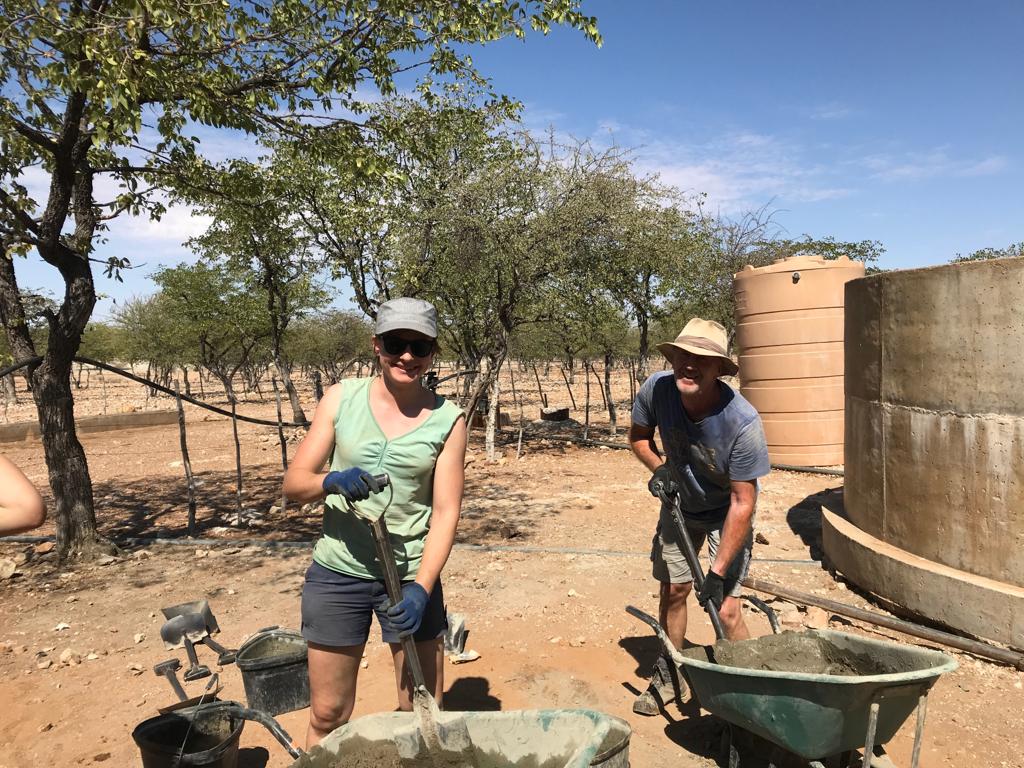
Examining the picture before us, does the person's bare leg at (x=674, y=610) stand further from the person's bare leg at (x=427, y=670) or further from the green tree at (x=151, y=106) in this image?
the green tree at (x=151, y=106)

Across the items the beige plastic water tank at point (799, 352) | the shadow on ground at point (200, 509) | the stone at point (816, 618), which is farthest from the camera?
the beige plastic water tank at point (799, 352)

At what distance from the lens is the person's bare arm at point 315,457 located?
211 cm

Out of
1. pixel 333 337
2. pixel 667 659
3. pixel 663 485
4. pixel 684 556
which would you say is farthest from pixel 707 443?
pixel 333 337

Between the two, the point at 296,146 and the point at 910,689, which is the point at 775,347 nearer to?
the point at 296,146

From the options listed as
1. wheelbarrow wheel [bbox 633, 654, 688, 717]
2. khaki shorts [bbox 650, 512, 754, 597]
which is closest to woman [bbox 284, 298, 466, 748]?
khaki shorts [bbox 650, 512, 754, 597]

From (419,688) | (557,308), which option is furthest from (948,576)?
(557,308)

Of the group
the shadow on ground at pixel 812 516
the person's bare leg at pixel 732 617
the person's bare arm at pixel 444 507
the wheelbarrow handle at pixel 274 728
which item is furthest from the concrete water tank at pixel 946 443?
the wheelbarrow handle at pixel 274 728

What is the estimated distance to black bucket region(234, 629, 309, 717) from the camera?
130 inches

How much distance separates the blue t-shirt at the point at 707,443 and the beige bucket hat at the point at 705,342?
17 centimetres

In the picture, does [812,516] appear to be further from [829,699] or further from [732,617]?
[829,699]

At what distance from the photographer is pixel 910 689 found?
85.8 inches

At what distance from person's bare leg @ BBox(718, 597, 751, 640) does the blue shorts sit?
1.69 m

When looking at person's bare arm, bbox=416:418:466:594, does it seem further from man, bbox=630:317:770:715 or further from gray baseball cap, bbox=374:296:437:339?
man, bbox=630:317:770:715

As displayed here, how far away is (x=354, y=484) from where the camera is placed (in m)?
1.92
